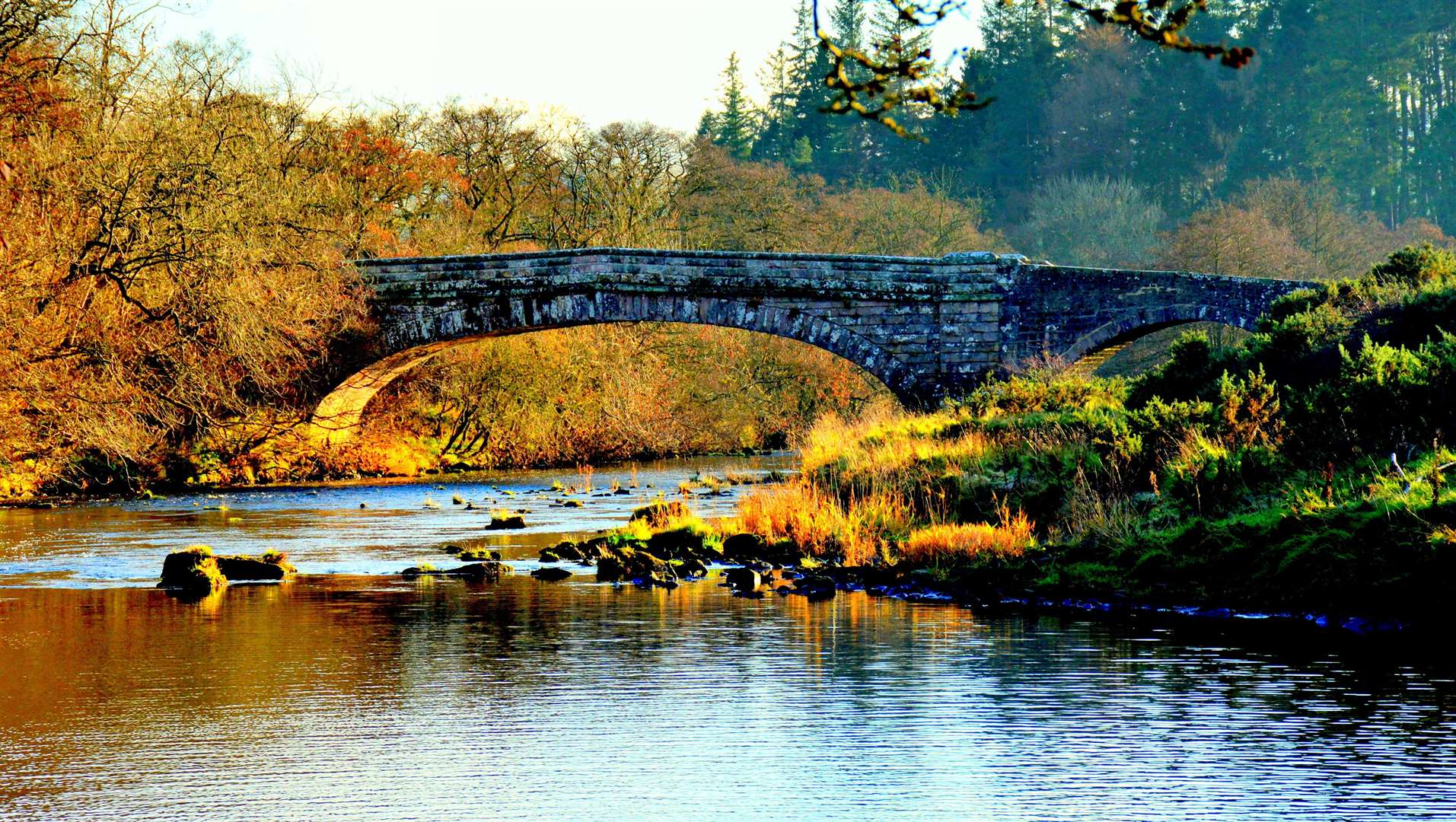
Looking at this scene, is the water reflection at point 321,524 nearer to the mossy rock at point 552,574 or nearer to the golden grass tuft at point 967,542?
the mossy rock at point 552,574

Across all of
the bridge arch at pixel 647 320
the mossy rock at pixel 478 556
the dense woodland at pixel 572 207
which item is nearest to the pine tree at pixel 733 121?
the dense woodland at pixel 572 207

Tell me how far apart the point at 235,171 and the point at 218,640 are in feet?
48.3

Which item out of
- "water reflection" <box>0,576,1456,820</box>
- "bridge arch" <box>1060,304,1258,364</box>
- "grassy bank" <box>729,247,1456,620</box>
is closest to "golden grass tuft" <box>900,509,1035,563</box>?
"grassy bank" <box>729,247,1456,620</box>

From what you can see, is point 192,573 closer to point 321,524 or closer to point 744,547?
point 744,547

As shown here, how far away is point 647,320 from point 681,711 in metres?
23.7

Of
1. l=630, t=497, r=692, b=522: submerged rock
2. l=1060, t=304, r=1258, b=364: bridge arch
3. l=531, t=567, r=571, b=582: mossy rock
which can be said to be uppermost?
l=1060, t=304, r=1258, b=364: bridge arch

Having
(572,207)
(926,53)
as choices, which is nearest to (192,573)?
(926,53)

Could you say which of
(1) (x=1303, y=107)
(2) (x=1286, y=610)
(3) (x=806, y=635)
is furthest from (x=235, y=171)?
(1) (x=1303, y=107)

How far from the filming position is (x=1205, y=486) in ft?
52.3

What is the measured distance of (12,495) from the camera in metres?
26.5

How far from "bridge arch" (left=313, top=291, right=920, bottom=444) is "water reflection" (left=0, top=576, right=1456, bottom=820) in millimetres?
19212

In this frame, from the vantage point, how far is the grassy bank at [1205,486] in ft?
42.5

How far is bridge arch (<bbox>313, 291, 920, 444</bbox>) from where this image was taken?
32688mm

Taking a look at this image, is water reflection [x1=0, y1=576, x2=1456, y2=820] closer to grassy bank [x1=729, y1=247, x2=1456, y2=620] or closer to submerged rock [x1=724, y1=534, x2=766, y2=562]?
grassy bank [x1=729, y1=247, x2=1456, y2=620]
